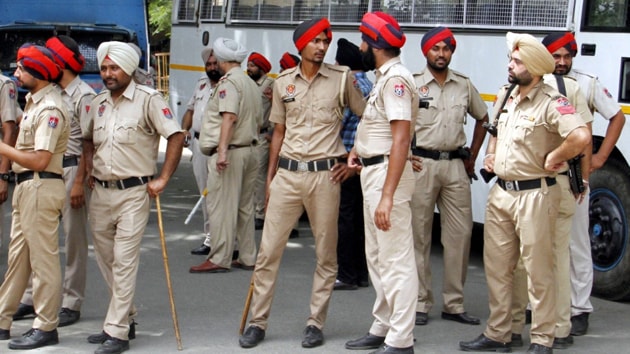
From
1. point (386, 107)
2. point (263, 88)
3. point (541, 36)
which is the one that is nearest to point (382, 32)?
point (386, 107)

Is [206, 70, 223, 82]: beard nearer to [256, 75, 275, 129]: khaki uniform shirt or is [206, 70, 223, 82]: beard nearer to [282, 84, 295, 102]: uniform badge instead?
[256, 75, 275, 129]: khaki uniform shirt

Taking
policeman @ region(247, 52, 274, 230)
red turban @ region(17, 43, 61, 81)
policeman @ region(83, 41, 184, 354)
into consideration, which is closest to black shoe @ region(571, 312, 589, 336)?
policeman @ region(83, 41, 184, 354)

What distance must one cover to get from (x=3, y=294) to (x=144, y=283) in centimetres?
193

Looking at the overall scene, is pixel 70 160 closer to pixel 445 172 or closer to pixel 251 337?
pixel 251 337

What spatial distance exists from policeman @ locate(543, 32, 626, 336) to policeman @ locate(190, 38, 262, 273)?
2.85 metres

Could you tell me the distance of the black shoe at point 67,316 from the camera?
7367mm

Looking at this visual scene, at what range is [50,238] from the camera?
6.79 meters

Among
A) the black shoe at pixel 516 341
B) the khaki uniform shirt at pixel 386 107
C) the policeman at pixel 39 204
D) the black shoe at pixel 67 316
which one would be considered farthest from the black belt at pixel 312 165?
the black shoe at pixel 67 316

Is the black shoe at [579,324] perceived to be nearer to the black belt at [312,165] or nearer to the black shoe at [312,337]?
the black shoe at [312,337]

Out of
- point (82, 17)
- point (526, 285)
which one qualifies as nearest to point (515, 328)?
point (526, 285)

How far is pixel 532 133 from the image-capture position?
626 centimetres

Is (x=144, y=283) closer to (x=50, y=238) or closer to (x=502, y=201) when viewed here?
(x=50, y=238)

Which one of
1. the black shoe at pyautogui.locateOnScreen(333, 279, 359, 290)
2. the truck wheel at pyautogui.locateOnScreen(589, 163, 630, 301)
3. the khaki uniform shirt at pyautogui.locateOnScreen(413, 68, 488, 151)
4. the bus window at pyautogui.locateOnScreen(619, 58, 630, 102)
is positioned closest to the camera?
the khaki uniform shirt at pyautogui.locateOnScreen(413, 68, 488, 151)

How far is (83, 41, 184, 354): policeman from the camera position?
6.68 metres
